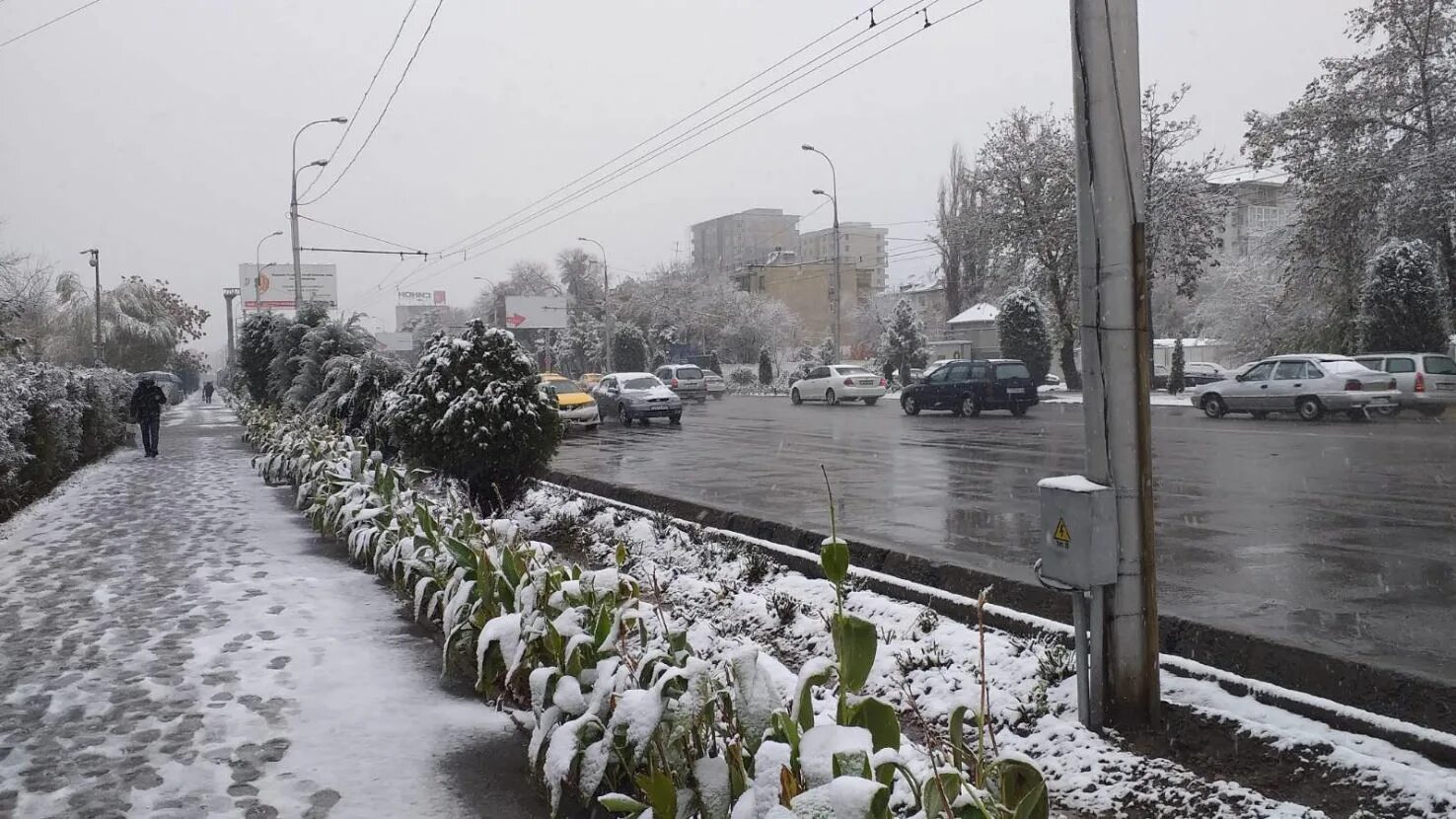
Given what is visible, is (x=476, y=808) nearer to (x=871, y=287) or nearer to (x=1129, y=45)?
(x=1129, y=45)

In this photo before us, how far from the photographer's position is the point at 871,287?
362 ft

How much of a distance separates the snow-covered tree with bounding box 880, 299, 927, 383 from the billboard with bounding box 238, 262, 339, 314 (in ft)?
106

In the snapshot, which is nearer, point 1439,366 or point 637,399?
point 1439,366

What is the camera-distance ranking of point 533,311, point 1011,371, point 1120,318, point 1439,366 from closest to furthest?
point 1120,318, point 1439,366, point 1011,371, point 533,311

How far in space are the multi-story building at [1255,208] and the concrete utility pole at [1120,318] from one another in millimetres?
33044

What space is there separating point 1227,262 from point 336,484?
6544 centimetres

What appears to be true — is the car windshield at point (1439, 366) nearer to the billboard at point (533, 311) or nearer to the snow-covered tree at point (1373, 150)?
the snow-covered tree at point (1373, 150)

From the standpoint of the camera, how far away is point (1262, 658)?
519 cm

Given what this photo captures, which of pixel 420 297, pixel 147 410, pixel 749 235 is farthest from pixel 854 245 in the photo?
pixel 147 410

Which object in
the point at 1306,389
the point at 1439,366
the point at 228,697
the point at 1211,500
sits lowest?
the point at 228,697

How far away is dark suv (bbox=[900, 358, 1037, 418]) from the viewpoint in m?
28.4

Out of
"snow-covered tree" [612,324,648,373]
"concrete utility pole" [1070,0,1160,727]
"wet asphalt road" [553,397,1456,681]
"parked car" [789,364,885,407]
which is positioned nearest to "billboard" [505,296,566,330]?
"snow-covered tree" [612,324,648,373]

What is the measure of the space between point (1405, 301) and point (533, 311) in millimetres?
55086

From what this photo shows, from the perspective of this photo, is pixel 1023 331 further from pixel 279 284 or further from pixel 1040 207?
pixel 279 284
